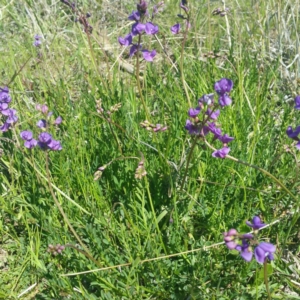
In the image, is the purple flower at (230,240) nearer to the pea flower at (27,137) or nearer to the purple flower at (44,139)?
the purple flower at (44,139)

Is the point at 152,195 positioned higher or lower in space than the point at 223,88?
lower

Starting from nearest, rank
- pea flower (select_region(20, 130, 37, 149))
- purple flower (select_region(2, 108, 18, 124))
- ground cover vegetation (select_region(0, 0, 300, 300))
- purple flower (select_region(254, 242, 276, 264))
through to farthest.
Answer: purple flower (select_region(254, 242, 276, 264)) < ground cover vegetation (select_region(0, 0, 300, 300)) < pea flower (select_region(20, 130, 37, 149)) < purple flower (select_region(2, 108, 18, 124))

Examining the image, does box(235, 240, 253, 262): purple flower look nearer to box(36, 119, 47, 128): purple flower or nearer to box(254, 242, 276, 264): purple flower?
box(254, 242, 276, 264): purple flower

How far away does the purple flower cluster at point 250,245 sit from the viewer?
1.04m

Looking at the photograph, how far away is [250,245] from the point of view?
1067 mm

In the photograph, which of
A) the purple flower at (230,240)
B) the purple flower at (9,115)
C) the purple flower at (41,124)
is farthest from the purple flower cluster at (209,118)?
the purple flower at (9,115)

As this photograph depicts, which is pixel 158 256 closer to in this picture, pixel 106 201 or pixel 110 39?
pixel 106 201

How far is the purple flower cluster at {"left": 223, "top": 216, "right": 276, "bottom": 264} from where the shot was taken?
1040 mm

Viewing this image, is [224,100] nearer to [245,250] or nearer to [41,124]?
[245,250]

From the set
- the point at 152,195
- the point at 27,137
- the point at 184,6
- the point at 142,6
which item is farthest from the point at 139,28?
the point at 152,195

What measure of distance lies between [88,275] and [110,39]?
2.32m

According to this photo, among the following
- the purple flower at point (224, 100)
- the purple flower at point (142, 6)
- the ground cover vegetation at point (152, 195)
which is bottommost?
the ground cover vegetation at point (152, 195)

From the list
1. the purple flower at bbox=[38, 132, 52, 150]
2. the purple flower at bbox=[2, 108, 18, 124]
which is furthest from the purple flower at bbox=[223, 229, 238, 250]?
the purple flower at bbox=[2, 108, 18, 124]

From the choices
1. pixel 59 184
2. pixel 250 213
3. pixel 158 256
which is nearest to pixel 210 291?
pixel 158 256
